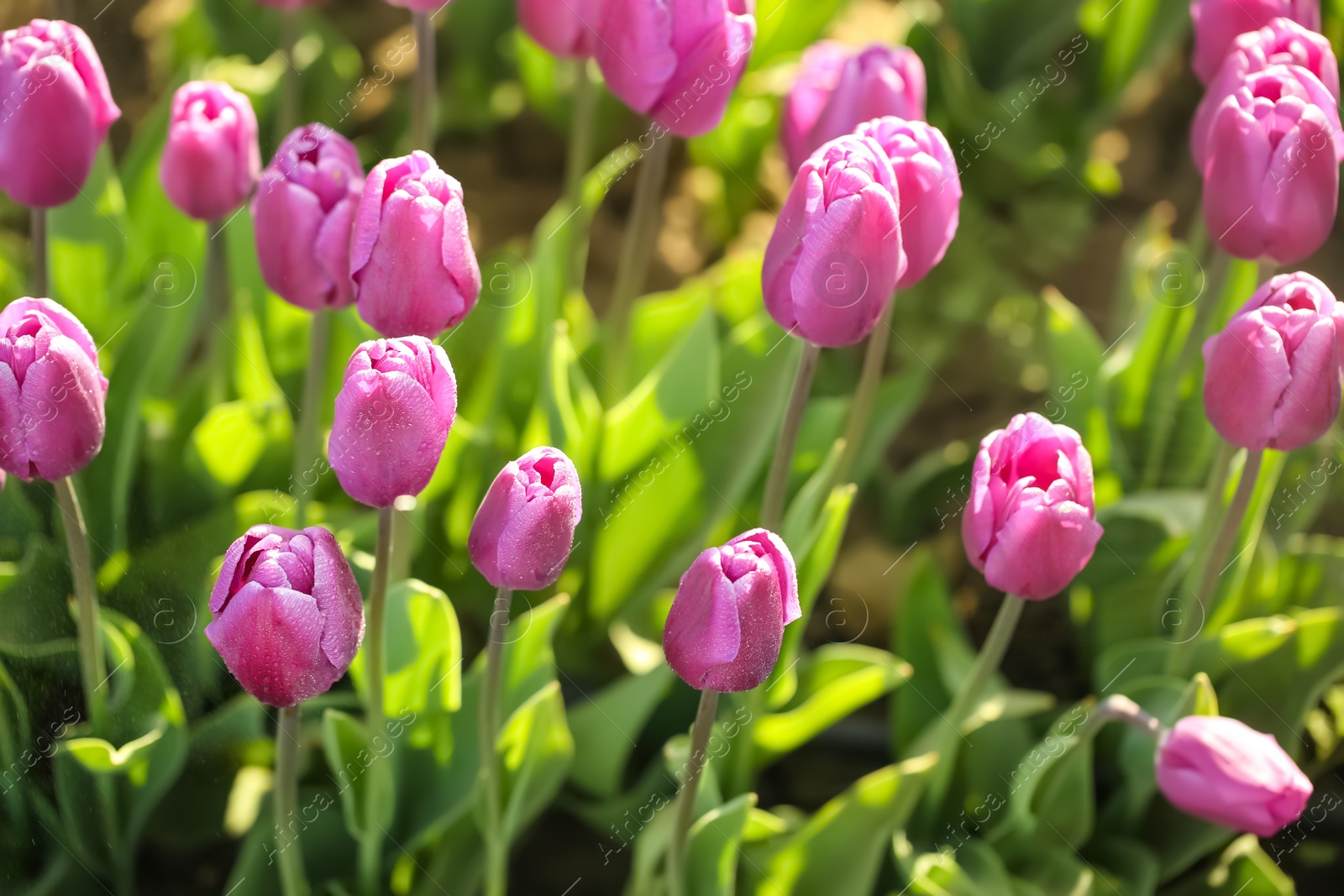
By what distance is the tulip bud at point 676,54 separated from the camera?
85 cm

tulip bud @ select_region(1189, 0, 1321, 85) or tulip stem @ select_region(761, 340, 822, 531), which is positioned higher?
tulip bud @ select_region(1189, 0, 1321, 85)

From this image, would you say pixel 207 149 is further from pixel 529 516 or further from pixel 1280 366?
pixel 1280 366

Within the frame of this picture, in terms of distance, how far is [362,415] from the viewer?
64 cm

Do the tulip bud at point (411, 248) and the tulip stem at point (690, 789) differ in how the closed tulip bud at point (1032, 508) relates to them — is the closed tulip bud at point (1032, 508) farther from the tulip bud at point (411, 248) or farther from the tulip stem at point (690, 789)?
the tulip bud at point (411, 248)

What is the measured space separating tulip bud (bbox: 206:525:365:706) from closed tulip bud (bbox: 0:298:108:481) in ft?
0.41

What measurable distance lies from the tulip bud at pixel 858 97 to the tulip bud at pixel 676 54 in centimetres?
9

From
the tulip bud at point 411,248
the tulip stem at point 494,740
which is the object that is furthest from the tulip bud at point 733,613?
the tulip bud at point 411,248

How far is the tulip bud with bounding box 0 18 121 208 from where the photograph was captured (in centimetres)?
81

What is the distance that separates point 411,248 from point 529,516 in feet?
0.55

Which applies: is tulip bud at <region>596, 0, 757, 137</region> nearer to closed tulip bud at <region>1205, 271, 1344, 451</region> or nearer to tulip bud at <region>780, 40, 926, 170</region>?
tulip bud at <region>780, 40, 926, 170</region>

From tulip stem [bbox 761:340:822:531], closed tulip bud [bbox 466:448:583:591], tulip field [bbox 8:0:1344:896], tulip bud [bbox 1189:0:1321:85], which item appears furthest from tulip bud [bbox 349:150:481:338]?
tulip bud [bbox 1189:0:1321:85]

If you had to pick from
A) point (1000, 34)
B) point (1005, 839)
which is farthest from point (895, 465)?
point (1005, 839)

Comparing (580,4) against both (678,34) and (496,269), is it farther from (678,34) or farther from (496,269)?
(496,269)

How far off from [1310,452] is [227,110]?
0.97 m
